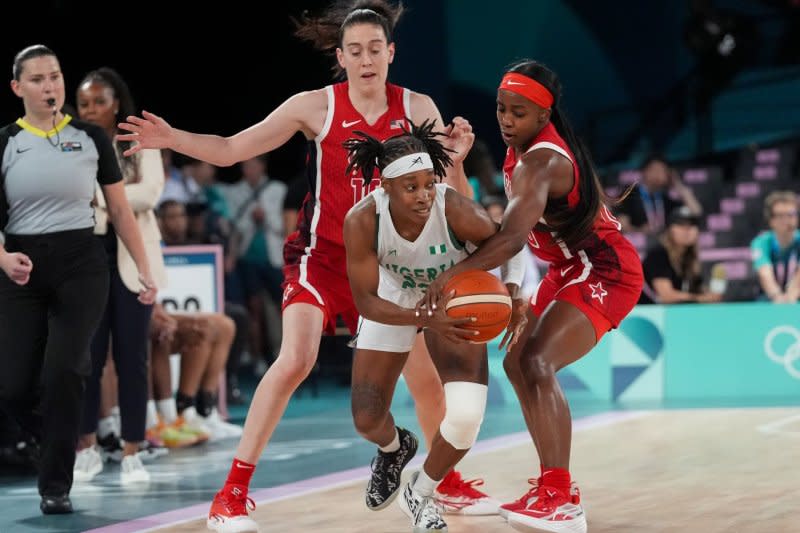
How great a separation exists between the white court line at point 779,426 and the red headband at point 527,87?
3.67m

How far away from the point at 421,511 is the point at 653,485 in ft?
4.96

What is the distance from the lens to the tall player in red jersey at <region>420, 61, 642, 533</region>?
483cm

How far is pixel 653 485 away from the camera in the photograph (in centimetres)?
607

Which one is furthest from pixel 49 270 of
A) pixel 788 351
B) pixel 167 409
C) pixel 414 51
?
pixel 414 51

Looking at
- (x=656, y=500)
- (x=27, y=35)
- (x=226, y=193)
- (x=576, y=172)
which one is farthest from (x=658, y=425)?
(x=27, y=35)

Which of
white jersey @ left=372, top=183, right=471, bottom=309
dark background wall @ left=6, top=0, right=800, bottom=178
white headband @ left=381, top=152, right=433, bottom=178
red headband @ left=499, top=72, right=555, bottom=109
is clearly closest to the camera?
white headband @ left=381, top=152, right=433, bottom=178

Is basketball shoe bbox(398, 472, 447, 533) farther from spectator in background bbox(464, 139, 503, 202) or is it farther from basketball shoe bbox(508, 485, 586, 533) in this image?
spectator in background bbox(464, 139, 503, 202)

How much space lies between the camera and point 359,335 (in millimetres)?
5129

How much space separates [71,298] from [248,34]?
897 cm

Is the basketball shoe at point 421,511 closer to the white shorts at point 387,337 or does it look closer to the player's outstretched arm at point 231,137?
the white shorts at point 387,337

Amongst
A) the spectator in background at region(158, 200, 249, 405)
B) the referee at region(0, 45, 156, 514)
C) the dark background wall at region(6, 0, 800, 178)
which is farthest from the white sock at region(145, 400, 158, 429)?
the dark background wall at region(6, 0, 800, 178)

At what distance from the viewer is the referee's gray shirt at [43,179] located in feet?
19.9

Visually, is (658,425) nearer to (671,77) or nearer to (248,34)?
(248,34)

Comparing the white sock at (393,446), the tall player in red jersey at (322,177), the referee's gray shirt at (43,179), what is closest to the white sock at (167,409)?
the referee's gray shirt at (43,179)
